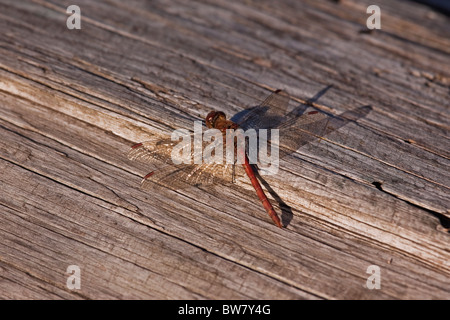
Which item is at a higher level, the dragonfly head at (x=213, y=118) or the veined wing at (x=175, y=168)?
the dragonfly head at (x=213, y=118)

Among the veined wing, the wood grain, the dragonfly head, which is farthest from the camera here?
the dragonfly head

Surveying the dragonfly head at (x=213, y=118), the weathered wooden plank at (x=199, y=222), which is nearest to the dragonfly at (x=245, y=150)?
the dragonfly head at (x=213, y=118)

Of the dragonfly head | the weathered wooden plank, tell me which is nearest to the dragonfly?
the dragonfly head

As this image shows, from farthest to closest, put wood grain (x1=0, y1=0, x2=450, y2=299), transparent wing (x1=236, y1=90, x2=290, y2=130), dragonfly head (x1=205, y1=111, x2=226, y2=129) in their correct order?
transparent wing (x1=236, y1=90, x2=290, y2=130) → dragonfly head (x1=205, y1=111, x2=226, y2=129) → wood grain (x1=0, y1=0, x2=450, y2=299)

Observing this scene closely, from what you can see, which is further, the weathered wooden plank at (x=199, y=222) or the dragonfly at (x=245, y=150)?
the dragonfly at (x=245, y=150)

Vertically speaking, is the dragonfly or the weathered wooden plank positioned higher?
the dragonfly

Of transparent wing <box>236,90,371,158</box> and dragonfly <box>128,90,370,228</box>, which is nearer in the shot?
dragonfly <box>128,90,370,228</box>

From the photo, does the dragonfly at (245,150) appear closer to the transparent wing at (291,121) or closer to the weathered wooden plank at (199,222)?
the transparent wing at (291,121)

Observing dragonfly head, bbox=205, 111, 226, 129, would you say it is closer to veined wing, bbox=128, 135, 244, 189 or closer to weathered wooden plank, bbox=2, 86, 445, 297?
veined wing, bbox=128, 135, 244, 189
